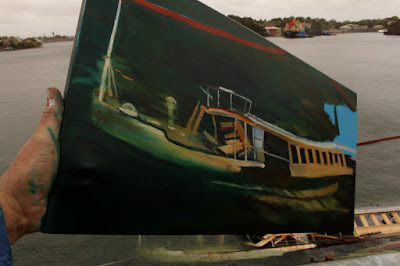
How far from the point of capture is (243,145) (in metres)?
3.41

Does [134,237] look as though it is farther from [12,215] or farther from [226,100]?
[226,100]

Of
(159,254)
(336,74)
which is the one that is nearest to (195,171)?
(159,254)

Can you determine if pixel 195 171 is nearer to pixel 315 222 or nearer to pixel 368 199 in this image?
pixel 315 222

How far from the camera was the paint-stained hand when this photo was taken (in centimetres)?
269

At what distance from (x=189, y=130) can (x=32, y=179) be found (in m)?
1.46

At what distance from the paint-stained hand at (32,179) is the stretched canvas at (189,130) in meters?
0.08

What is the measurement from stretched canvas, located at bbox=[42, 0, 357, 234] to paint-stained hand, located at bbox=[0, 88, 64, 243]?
0.08 meters

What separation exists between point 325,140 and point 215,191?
4.87ft

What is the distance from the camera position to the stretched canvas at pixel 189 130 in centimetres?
294

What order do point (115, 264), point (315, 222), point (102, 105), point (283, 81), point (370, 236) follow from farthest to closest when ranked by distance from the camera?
point (115, 264) → point (370, 236) → point (315, 222) → point (283, 81) → point (102, 105)

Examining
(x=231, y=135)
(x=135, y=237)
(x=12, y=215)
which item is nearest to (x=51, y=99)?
(x=12, y=215)

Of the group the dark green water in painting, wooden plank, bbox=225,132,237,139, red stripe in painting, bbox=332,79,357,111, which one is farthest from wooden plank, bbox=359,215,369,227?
wooden plank, bbox=225,132,237,139

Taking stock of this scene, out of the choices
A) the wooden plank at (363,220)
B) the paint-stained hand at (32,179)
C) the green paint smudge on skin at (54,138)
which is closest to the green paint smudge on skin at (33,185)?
the paint-stained hand at (32,179)

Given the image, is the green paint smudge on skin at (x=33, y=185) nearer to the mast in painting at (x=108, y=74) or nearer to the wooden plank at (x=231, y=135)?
the mast in painting at (x=108, y=74)
